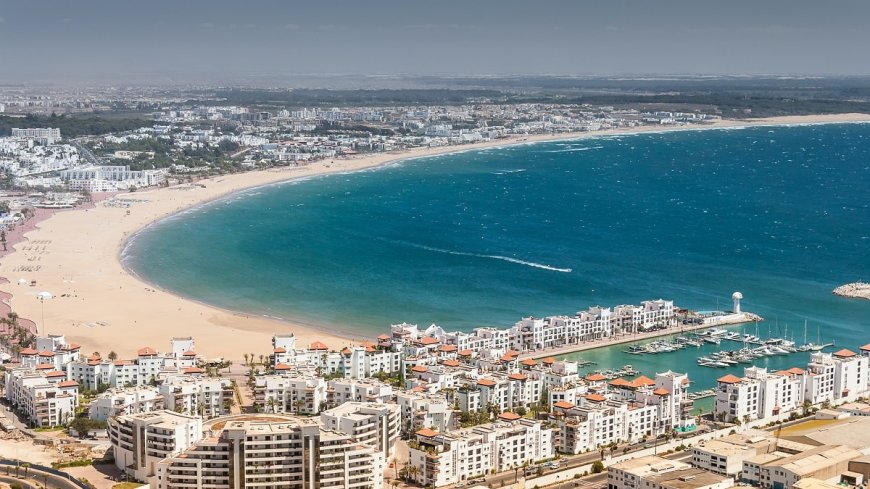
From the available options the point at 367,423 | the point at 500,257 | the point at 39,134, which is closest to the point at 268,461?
the point at 367,423

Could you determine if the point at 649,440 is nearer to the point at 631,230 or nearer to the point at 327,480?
the point at 327,480

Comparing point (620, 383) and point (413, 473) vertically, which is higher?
point (620, 383)

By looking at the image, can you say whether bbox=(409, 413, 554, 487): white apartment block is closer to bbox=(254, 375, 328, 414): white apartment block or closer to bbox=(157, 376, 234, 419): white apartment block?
bbox=(254, 375, 328, 414): white apartment block

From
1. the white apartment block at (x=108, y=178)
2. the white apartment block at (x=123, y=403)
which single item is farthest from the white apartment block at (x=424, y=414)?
the white apartment block at (x=108, y=178)

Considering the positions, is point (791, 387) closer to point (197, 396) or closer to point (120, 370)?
point (197, 396)

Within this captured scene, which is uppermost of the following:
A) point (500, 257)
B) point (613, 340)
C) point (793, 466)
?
point (793, 466)

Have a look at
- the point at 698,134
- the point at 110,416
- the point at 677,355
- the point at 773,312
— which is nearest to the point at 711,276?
the point at 773,312

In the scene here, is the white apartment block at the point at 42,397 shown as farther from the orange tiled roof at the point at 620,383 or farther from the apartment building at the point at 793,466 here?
the apartment building at the point at 793,466
